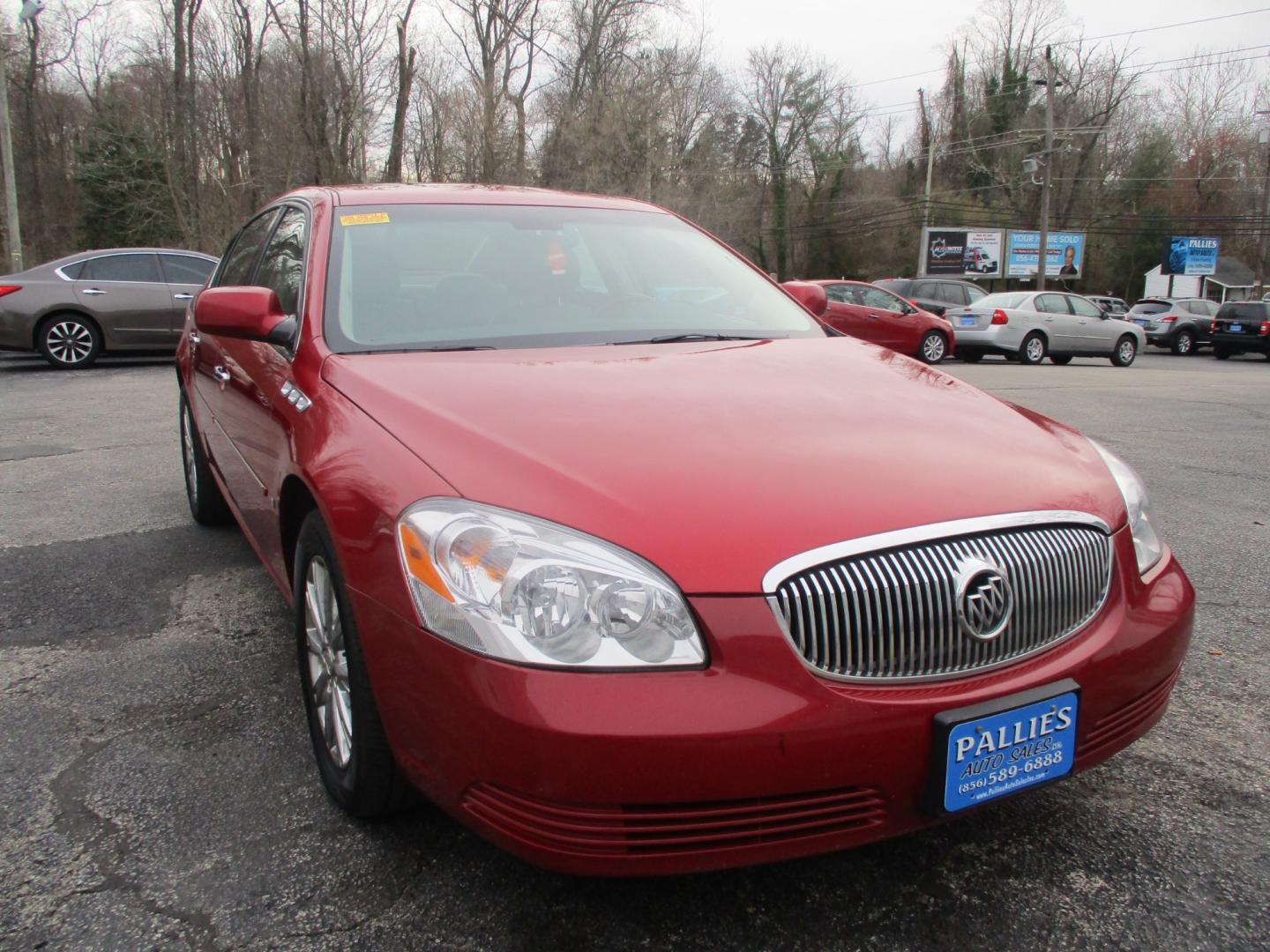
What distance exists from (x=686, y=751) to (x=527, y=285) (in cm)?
181

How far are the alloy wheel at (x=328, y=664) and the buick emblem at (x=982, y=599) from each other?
122cm

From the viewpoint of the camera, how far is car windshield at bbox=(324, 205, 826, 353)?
8.96 ft

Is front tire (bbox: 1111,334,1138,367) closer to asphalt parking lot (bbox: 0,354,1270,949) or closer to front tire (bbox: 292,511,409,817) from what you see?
asphalt parking lot (bbox: 0,354,1270,949)

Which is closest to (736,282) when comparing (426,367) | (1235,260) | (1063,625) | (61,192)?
(426,367)

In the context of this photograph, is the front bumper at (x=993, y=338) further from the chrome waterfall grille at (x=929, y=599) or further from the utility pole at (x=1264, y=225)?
the utility pole at (x=1264, y=225)

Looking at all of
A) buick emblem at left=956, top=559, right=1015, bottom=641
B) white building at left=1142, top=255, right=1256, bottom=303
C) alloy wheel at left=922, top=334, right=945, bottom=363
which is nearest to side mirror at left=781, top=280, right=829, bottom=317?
buick emblem at left=956, top=559, right=1015, bottom=641

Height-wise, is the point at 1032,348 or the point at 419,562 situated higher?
the point at 419,562

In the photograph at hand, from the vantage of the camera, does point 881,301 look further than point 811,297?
Yes

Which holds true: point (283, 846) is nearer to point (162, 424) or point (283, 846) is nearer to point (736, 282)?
point (736, 282)

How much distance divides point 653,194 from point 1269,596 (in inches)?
1352

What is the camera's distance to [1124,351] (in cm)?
2003

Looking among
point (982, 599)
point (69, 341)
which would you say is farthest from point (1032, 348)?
point (982, 599)

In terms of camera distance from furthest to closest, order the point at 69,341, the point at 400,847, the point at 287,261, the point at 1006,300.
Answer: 1. the point at 1006,300
2. the point at 69,341
3. the point at 287,261
4. the point at 400,847

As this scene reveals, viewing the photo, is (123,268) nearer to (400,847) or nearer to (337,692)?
(337,692)
